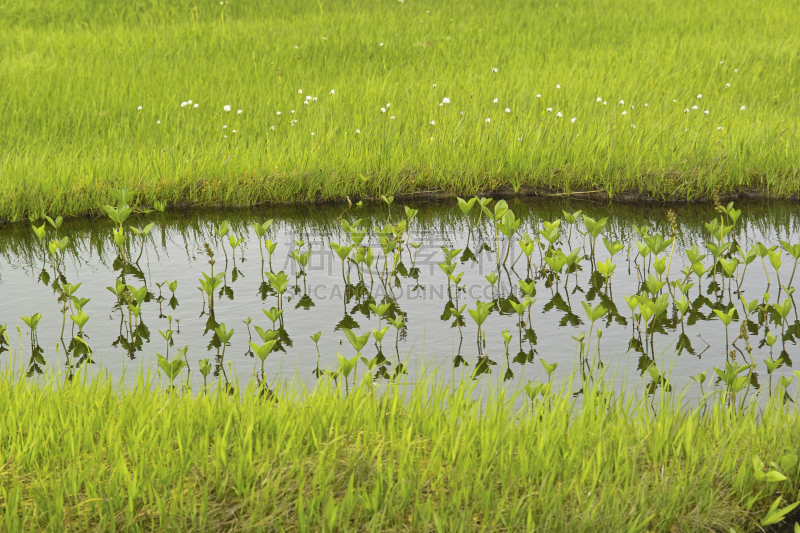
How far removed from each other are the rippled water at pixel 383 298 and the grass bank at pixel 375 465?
0.45m

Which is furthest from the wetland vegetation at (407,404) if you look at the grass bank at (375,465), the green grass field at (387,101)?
the green grass field at (387,101)

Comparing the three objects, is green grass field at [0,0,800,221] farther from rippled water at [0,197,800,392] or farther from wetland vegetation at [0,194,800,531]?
wetland vegetation at [0,194,800,531]

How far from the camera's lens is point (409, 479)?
258 cm

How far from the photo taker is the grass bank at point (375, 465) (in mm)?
2424

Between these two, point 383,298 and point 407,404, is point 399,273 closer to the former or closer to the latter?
point 383,298

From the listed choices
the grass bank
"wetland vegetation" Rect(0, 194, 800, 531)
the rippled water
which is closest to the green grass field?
the rippled water

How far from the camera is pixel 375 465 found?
2666 mm

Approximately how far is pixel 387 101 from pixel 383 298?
4.55 meters

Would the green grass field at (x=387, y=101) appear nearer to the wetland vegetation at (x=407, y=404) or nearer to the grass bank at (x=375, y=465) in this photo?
the wetland vegetation at (x=407, y=404)

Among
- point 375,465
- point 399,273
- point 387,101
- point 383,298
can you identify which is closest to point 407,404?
point 375,465

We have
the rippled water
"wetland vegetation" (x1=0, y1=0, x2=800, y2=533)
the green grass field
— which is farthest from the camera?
the green grass field

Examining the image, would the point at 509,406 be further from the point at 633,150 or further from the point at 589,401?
the point at 633,150

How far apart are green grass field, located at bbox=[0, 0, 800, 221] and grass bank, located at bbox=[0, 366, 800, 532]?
400cm

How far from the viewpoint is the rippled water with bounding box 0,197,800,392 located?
3.78 meters
